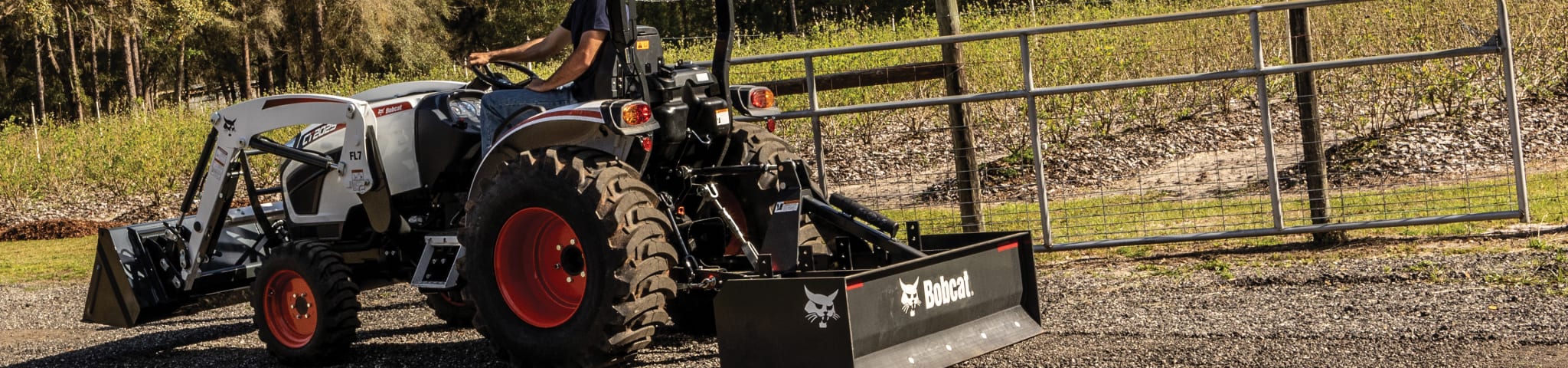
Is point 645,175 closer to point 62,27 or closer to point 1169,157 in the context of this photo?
point 1169,157

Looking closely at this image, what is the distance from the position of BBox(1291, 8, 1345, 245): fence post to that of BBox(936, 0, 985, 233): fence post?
227 centimetres

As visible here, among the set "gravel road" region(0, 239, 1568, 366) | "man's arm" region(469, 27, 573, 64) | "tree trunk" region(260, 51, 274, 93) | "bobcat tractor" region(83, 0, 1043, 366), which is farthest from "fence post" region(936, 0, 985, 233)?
"tree trunk" region(260, 51, 274, 93)

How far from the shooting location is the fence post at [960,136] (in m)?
9.36

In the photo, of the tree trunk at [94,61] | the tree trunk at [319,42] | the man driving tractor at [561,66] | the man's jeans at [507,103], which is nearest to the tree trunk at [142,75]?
the tree trunk at [94,61]

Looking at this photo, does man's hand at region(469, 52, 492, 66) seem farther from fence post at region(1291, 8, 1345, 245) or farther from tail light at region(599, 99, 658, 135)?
fence post at region(1291, 8, 1345, 245)

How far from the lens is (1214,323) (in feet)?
20.3

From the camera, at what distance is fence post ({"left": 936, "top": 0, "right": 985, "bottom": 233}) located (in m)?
9.36

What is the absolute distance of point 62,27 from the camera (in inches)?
1247

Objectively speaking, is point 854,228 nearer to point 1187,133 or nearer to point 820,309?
point 820,309

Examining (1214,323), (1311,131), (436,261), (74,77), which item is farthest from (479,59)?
(74,77)

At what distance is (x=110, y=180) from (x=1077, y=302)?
15.6 meters

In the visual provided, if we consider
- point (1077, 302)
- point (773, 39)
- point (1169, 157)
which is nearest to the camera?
point (1077, 302)

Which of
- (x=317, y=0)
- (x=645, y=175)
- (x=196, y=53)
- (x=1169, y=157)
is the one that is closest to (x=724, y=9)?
(x=645, y=175)

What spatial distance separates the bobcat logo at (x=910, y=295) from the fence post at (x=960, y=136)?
13.7 ft
